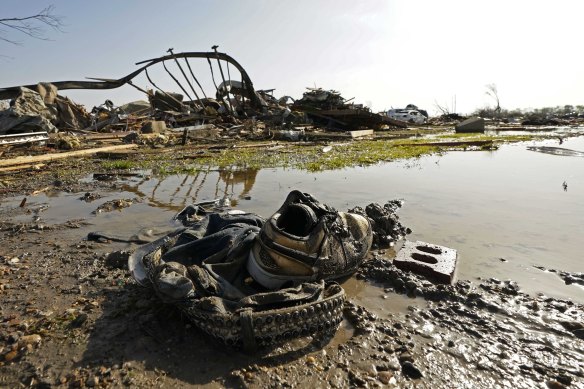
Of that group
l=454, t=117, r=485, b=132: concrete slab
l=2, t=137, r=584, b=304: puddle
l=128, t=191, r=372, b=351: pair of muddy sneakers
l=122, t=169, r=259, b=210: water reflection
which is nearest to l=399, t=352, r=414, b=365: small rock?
l=128, t=191, r=372, b=351: pair of muddy sneakers

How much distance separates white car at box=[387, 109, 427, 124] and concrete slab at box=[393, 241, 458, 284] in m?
32.6

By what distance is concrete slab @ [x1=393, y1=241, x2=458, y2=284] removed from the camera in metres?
2.50

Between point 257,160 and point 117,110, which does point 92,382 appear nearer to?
point 257,160

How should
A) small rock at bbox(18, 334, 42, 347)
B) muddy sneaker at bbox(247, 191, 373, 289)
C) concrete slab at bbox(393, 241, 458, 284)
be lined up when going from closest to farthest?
small rock at bbox(18, 334, 42, 347)
muddy sneaker at bbox(247, 191, 373, 289)
concrete slab at bbox(393, 241, 458, 284)

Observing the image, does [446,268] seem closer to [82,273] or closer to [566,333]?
[566,333]

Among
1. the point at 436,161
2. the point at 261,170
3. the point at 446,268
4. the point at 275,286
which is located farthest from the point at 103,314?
the point at 436,161

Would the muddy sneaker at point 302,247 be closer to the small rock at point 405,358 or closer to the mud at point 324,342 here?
the mud at point 324,342

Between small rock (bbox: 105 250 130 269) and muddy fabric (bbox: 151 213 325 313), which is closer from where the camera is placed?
muddy fabric (bbox: 151 213 325 313)

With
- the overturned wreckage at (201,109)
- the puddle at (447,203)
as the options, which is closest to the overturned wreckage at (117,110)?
the overturned wreckage at (201,109)

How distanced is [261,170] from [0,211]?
4.59 meters

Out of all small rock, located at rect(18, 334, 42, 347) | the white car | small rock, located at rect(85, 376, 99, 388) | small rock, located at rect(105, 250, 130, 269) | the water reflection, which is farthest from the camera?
the white car

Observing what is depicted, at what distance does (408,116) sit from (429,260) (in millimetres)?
34529

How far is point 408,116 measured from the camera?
3459 centimetres

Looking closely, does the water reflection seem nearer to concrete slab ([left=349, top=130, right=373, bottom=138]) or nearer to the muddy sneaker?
the muddy sneaker
